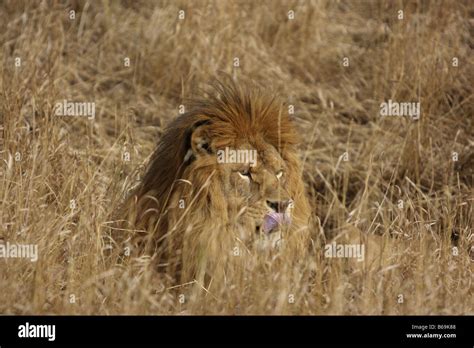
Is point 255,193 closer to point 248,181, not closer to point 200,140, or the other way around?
point 248,181

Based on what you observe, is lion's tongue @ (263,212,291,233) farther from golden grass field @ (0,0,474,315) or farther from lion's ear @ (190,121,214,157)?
lion's ear @ (190,121,214,157)

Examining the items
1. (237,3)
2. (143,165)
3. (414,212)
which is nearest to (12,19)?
(237,3)

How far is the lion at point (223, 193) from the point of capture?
19.0ft

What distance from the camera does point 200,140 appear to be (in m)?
5.93

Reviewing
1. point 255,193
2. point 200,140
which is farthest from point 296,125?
point 255,193

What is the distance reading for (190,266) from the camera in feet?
19.3

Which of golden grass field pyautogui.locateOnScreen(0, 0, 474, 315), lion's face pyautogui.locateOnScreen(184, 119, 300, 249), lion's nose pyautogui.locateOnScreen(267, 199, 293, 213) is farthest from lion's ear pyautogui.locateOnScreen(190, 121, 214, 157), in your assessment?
golden grass field pyautogui.locateOnScreen(0, 0, 474, 315)

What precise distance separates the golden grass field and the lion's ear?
28.4 inches

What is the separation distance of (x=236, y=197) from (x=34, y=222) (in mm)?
1266

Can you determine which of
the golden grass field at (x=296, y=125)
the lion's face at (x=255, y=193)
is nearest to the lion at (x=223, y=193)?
the lion's face at (x=255, y=193)

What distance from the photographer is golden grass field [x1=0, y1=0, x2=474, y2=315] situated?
5660 millimetres

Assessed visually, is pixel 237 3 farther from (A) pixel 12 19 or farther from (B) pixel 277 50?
(A) pixel 12 19

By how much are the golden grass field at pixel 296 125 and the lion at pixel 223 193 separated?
0.18 meters

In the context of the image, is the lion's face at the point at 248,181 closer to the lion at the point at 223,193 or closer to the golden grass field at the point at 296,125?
the lion at the point at 223,193
